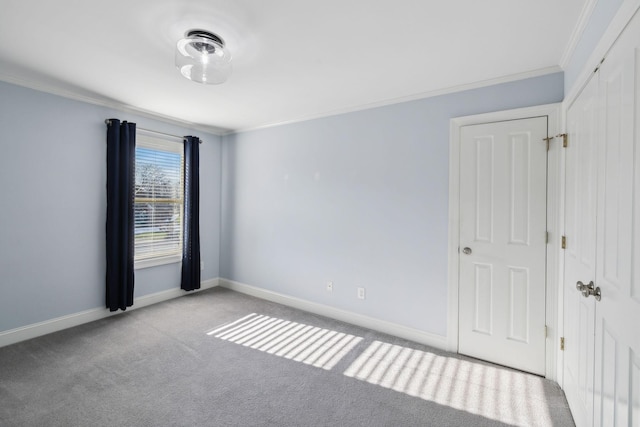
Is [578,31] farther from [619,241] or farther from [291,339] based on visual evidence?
[291,339]

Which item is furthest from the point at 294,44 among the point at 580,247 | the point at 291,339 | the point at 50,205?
the point at 50,205

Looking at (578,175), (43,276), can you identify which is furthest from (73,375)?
(578,175)

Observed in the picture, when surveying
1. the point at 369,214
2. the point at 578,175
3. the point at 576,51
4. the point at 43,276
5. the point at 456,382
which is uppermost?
the point at 576,51

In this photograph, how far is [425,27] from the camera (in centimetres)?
191

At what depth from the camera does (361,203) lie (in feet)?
11.1

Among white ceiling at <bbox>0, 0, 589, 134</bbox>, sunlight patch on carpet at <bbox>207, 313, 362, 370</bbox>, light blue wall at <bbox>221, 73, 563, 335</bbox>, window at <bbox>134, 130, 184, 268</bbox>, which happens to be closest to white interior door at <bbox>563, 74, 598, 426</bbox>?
white ceiling at <bbox>0, 0, 589, 134</bbox>

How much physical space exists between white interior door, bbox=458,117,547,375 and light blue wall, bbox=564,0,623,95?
372mm

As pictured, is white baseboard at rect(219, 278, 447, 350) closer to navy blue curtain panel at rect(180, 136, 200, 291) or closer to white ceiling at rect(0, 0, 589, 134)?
navy blue curtain panel at rect(180, 136, 200, 291)

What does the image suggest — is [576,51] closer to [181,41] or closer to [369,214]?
[369,214]

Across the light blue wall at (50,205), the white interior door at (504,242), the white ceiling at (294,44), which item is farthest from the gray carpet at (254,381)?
the white ceiling at (294,44)

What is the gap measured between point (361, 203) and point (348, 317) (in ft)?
4.33

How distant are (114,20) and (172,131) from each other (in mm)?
2410

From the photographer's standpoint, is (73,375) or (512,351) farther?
(512,351)

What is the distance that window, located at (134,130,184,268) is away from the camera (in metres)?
3.85
